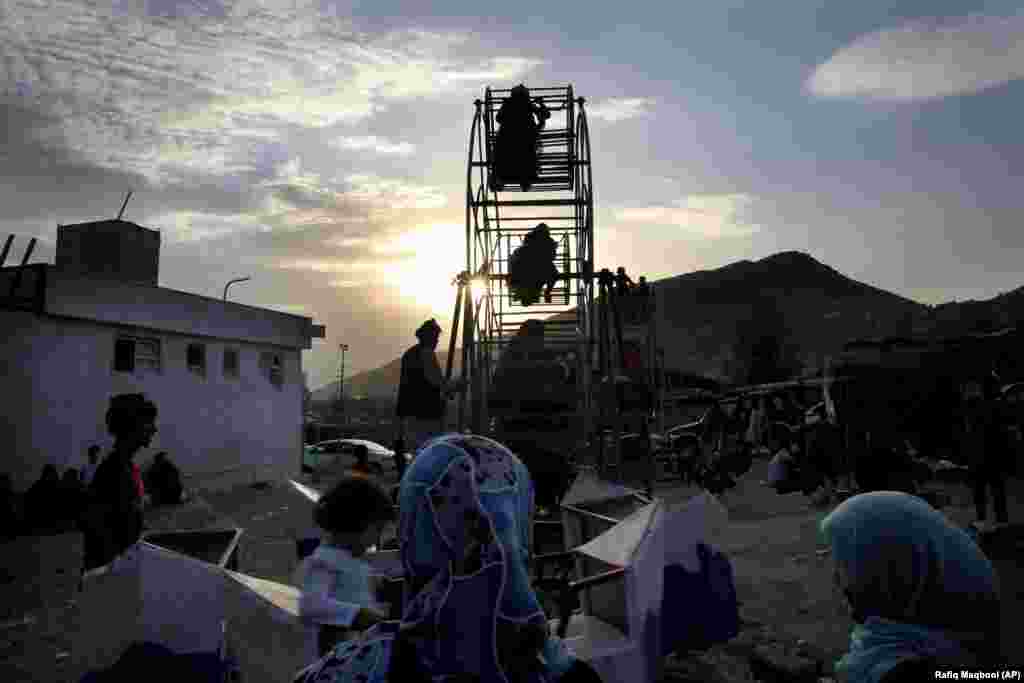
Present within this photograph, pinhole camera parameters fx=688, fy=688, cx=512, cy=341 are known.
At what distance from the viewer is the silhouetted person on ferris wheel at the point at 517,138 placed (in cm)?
804

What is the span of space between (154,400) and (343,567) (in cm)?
1592

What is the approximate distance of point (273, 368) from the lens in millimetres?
22125

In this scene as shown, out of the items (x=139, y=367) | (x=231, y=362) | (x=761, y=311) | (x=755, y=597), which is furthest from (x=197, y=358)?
(x=761, y=311)

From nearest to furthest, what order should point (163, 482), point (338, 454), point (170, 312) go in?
point (163, 482)
point (170, 312)
point (338, 454)

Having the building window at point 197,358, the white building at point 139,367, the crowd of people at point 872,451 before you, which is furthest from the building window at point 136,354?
the crowd of people at point 872,451

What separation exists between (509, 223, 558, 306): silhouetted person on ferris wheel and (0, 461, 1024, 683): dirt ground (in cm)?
326

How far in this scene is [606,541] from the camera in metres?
3.45

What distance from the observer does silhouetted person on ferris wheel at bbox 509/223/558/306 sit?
7742mm

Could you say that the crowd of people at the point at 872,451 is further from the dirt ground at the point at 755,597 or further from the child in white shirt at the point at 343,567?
the child in white shirt at the point at 343,567

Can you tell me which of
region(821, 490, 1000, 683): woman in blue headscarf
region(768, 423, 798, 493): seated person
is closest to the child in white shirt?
region(821, 490, 1000, 683): woman in blue headscarf

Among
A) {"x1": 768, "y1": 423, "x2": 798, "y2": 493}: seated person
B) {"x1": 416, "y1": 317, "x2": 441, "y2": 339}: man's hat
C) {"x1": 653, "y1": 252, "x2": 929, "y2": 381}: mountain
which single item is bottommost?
{"x1": 768, "y1": 423, "x2": 798, "y2": 493}: seated person

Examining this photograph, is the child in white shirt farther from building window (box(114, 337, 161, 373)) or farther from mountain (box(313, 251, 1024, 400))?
mountain (box(313, 251, 1024, 400))

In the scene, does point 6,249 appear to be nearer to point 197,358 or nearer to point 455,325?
point 197,358

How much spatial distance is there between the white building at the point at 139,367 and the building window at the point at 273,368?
0.04 metres
